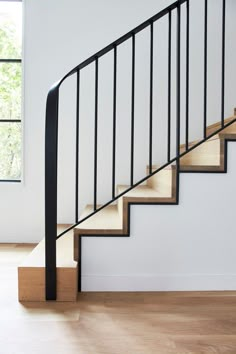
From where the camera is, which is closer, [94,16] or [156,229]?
[156,229]

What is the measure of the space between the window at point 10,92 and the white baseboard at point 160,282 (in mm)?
1700

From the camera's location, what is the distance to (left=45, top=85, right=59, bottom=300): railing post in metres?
1.97

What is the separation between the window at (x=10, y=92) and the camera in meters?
3.54

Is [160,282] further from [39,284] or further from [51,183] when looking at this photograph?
[51,183]

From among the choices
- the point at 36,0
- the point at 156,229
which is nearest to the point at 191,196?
the point at 156,229

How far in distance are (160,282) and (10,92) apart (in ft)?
7.75

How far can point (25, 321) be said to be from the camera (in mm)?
1763

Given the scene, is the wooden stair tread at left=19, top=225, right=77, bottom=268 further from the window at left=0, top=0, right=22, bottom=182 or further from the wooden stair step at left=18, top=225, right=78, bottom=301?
the window at left=0, top=0, right=22, bottom=182

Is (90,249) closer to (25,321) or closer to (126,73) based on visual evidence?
(25,321)

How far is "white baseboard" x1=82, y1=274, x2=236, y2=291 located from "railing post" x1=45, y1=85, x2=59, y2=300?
249 mm

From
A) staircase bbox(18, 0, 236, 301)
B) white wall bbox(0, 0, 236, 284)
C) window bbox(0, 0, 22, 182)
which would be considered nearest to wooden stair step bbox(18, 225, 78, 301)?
staircase bbox(18, 0, 236, 301)

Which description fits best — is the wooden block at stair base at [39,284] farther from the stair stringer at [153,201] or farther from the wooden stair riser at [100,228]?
the stair stringer at [153,201]

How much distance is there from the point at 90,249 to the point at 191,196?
2.19 feet

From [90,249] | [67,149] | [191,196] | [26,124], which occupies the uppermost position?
[26,124]
